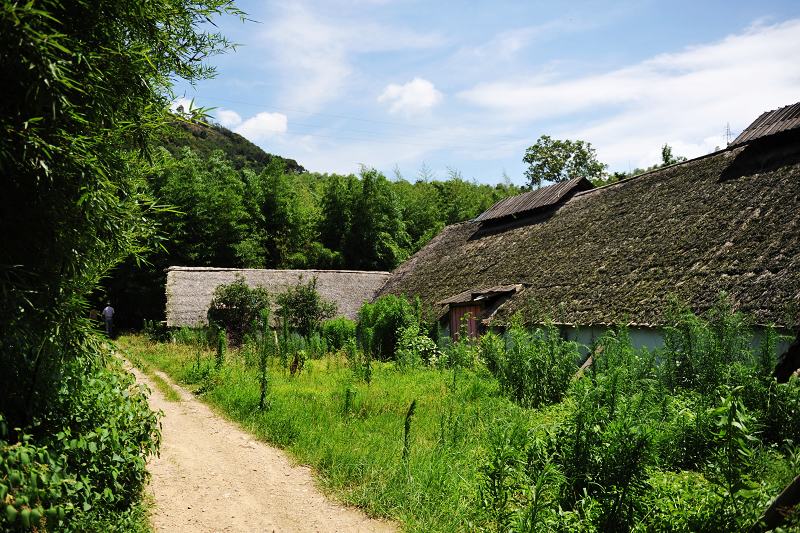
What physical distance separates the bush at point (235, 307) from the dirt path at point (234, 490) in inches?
520

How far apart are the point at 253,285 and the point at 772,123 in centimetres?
1840

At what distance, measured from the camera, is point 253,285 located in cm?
2386

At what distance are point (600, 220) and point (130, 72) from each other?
48.8ft

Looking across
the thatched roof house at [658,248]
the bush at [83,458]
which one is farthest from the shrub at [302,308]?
the bush at [83,458]

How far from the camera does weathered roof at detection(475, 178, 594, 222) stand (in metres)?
20.5

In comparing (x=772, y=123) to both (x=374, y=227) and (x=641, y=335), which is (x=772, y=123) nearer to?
(x=641, y=335)

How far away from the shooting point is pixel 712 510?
429cm

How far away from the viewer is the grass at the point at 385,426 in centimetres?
560

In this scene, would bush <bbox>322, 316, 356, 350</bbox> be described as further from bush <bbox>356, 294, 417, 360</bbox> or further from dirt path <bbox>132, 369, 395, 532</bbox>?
dirt path <bbox>132, 369, 395, 532</bbox>

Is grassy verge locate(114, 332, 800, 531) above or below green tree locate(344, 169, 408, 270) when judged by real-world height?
below

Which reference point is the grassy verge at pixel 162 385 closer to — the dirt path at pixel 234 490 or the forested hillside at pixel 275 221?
the dirt path at pixel 234 490

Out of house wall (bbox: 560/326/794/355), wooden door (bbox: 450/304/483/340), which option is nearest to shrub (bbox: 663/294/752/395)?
house wall (bbox: 560/326/794/355)

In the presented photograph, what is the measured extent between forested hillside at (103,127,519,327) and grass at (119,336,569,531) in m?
14.1

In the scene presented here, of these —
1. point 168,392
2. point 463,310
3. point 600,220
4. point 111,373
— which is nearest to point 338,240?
point 463,310
